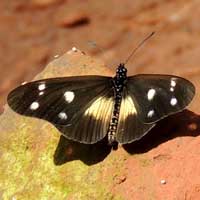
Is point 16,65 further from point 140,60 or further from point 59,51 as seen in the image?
point 140,60

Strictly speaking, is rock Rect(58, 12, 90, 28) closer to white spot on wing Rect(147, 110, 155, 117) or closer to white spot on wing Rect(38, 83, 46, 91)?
white spot on wing Rect(38, 83, 46, 91)

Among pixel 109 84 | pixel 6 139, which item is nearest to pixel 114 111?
pixel 109 84

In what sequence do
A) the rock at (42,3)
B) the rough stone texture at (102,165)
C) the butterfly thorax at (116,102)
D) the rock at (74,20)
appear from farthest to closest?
the rock at (42,3) → the rock at (74,20) → the butterfly thorax at (116,102) → the rough stone texture at (102,165)

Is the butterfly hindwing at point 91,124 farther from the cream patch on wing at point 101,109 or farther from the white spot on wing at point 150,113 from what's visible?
the white spot on wing at point 150,113

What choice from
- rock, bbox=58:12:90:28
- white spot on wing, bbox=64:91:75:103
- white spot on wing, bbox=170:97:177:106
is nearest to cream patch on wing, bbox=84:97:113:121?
white spot on wing, bbox=64:91:75:103

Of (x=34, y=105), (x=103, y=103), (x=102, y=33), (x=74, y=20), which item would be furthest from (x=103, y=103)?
(x=74, y=20)

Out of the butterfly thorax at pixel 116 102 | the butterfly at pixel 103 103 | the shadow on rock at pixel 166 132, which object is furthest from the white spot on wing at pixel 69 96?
the shadow on rock at pixel 166 132

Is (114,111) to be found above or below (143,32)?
above
